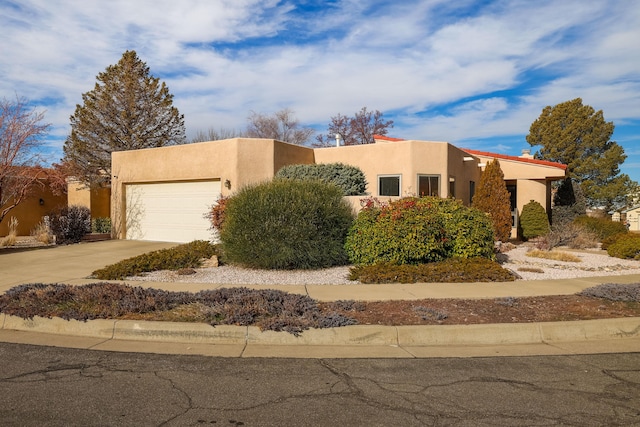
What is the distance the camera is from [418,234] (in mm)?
9977

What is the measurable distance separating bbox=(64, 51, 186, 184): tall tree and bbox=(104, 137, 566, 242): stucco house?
801 cm

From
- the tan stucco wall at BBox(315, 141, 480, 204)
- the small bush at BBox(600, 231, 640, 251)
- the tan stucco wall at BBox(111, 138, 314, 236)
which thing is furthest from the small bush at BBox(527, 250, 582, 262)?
the tan stucco wall at BBox(111, 138, 314, 236)

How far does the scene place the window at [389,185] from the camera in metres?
16.5

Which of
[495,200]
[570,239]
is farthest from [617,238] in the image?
[495,200]

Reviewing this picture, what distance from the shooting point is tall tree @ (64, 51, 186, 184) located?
1006 inches

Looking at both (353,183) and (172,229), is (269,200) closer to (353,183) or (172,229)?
(353,183)

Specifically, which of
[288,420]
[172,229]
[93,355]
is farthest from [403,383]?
[172,229]

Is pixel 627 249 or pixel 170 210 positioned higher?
pixel 170 210

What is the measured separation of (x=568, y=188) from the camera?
24.8m

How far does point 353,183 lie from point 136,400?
11.1 meters

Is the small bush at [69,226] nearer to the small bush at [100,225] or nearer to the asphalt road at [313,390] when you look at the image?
the small bush at [100,225]

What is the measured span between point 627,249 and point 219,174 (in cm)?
1256

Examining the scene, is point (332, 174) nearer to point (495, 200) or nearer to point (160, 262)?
point (160, 262)

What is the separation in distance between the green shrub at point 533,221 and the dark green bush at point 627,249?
534cm
